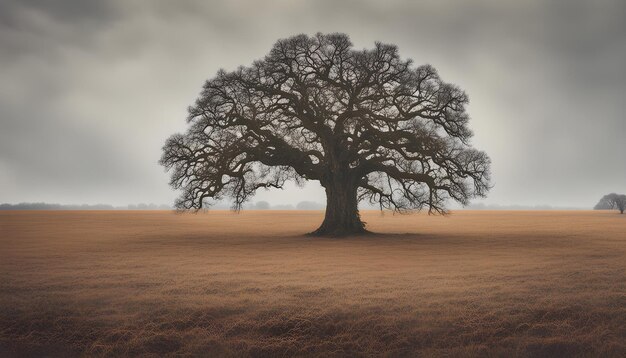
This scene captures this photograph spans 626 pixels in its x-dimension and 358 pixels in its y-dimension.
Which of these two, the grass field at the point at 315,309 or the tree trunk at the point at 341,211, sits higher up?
the tree trunk at the point at 341,211

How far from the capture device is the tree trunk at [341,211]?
3584cm

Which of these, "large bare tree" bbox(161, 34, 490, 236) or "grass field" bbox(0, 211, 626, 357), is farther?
"large bare tree" bbox(161, 34, 490, 236)

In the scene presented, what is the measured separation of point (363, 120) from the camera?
3422cm

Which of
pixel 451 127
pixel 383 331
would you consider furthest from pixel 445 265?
pixel 451 127

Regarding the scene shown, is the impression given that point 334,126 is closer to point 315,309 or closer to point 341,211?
point 341,211

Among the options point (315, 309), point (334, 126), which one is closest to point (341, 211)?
point (334, 126)

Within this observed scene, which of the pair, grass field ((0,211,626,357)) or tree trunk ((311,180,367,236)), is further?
tree trunk ((311,180,367,236))

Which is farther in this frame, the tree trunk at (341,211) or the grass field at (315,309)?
the tree trunk at (341,211)

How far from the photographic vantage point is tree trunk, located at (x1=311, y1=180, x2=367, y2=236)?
35.8m

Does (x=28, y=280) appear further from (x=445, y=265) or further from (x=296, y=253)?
(x=445, y=265)

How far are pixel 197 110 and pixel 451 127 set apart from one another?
781 inches

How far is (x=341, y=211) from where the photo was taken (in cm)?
3616

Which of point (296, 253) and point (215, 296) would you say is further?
point (296, 253)

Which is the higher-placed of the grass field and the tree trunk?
the tree trunk
